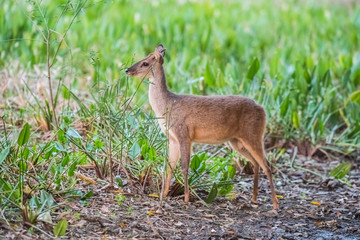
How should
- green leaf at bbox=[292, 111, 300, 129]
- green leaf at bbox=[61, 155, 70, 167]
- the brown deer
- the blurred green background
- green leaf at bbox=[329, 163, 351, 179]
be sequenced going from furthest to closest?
the blurred green background
green leaf at bbox=[292, 111, 300, 129]
green leaf at bbox=[329, 163, 351, 179]
the brown deer
green leaf at bbox=[61, 155, 70, 167]

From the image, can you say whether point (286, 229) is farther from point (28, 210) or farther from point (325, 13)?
point (325, 13)

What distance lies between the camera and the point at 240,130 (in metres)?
5.12

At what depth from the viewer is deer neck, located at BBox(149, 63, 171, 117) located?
5.12 meters

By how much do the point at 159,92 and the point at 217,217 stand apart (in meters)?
1.07

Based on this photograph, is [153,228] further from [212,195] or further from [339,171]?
[339,171]

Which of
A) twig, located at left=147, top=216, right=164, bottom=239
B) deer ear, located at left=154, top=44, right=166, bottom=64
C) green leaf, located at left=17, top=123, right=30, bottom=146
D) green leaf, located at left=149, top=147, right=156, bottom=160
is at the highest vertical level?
deer ear, located at left=154, top=44, right=166, bottom=64

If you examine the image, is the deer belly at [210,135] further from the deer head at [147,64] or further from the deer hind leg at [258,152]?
the deer head at [147,64]

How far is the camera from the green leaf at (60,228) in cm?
392

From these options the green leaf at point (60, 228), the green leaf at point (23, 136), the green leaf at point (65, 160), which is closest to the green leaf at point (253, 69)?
the green leaf at point (65, 160)

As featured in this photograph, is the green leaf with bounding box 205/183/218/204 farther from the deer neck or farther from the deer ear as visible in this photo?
the deer ear

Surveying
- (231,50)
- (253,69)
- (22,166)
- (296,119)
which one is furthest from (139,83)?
(231,50)

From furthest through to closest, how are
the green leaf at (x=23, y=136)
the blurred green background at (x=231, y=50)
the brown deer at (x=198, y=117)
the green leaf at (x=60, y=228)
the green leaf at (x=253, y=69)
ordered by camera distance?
the green leaf at (x=253, y=69), the blurred green background at (x=231, y=50), the brown deer at (x=198, y=117), the green leaf at (x=23, y=136), the green leaf at (x=60, y=228)

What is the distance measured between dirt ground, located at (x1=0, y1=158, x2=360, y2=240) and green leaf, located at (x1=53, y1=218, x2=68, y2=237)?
61 mm

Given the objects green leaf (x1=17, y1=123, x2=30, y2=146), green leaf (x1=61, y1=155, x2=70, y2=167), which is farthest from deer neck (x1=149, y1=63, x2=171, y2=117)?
green leaf (x1=17, y1=123, x2=30, y2=146)
